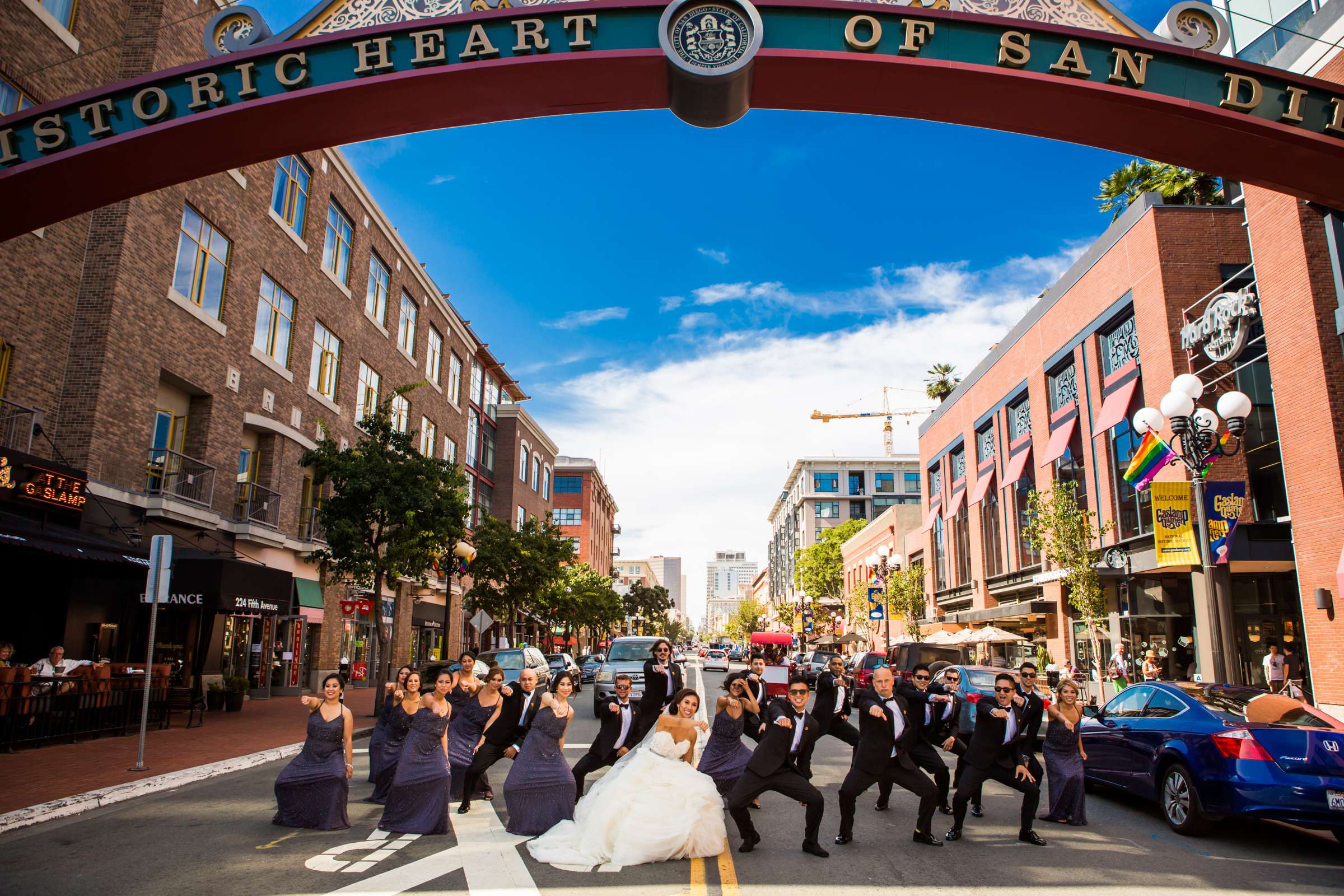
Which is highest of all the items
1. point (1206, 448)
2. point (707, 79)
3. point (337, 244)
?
point (337, 244)

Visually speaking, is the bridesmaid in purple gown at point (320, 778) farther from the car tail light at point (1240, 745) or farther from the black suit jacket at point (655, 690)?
the car tail light at point (1240, 745)

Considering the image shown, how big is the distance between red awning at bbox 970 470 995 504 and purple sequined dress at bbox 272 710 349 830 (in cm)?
3618

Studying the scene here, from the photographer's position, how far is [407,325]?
39.1m

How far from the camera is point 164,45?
67.6ft

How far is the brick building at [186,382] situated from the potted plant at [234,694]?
3.11 ft

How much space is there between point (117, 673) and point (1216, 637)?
1885 centimetres

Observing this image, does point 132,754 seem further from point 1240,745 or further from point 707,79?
point 1240,745

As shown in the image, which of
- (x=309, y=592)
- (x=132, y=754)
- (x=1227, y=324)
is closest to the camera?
(x=132, y=754)

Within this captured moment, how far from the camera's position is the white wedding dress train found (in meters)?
7.70

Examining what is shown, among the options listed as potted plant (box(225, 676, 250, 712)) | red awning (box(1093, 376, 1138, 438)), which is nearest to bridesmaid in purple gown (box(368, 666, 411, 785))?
potted plant (box(225, 676, 250, 712))

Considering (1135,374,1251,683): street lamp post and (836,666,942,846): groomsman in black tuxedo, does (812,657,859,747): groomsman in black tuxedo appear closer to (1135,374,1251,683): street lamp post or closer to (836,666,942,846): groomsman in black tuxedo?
→ (836,666,942,846): groomsman in black tuxedo

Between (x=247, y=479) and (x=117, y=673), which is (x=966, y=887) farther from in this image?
(x=247, y=479)

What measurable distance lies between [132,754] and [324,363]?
18.4 m

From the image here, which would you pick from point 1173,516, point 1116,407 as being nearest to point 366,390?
point 1116,407
